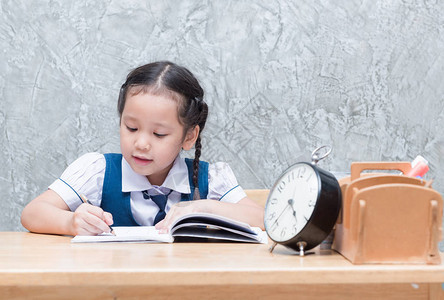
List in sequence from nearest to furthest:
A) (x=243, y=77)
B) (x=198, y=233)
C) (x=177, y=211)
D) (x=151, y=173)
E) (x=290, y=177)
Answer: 1. (x=290, y=177)
2. (x=198, y=233)
3. (x=177, y=211)
4. (x=151, y=173)
5. (x=243, y=77)

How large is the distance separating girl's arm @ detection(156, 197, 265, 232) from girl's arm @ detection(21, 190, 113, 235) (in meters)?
0.14

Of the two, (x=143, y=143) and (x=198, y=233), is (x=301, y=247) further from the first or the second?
(x=143, y=143)

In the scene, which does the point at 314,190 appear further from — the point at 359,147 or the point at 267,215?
the point at 359,147

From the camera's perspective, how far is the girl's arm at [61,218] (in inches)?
46.9

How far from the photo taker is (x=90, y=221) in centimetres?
119

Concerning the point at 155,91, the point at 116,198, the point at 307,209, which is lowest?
the point at 116,198

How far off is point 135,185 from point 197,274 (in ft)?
2.73

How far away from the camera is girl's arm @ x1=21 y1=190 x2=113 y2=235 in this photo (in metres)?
1.19

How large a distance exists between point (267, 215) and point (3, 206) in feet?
4.07

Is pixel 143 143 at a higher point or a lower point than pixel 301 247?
higher

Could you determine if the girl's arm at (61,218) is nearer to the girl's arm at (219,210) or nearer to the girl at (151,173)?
the girl at (151,173)

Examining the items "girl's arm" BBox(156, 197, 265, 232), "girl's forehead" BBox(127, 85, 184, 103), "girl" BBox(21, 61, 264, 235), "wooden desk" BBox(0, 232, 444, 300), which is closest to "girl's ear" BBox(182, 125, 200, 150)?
"girl" BBox(21, 61, 264, 235)

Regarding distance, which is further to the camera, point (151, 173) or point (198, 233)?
point (151, 173)

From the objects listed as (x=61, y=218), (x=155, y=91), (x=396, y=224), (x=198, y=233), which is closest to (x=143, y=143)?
(x=155, y=91)
